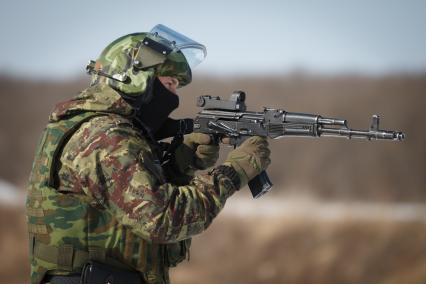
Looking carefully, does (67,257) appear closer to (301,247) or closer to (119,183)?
(119,183)

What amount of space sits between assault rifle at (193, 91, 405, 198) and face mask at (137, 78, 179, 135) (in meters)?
0.66

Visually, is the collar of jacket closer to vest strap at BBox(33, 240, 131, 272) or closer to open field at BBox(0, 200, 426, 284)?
vest strap at BBox(33, 240, 131, 272)

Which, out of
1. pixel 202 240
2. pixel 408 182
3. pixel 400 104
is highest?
pixel 400 104

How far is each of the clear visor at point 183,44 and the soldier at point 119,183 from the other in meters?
0.07

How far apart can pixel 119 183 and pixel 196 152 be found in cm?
127

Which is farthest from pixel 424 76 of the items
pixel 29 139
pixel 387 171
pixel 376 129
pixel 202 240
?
pixel 376 129

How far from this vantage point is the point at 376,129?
3756mm

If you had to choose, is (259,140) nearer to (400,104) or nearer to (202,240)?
(202,240)

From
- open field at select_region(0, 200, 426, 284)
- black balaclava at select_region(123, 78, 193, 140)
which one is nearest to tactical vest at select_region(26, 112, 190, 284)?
black balaclava at select_region(123, 78, 193, 140)

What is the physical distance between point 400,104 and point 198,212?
51.4 ft

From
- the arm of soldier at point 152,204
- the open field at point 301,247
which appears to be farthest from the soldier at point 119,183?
the open field at point 301,247

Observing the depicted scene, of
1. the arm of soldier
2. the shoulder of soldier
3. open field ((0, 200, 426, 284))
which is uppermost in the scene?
the shoulder of soldier

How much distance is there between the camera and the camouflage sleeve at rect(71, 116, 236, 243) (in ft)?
10.1

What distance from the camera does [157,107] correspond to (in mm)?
3557
